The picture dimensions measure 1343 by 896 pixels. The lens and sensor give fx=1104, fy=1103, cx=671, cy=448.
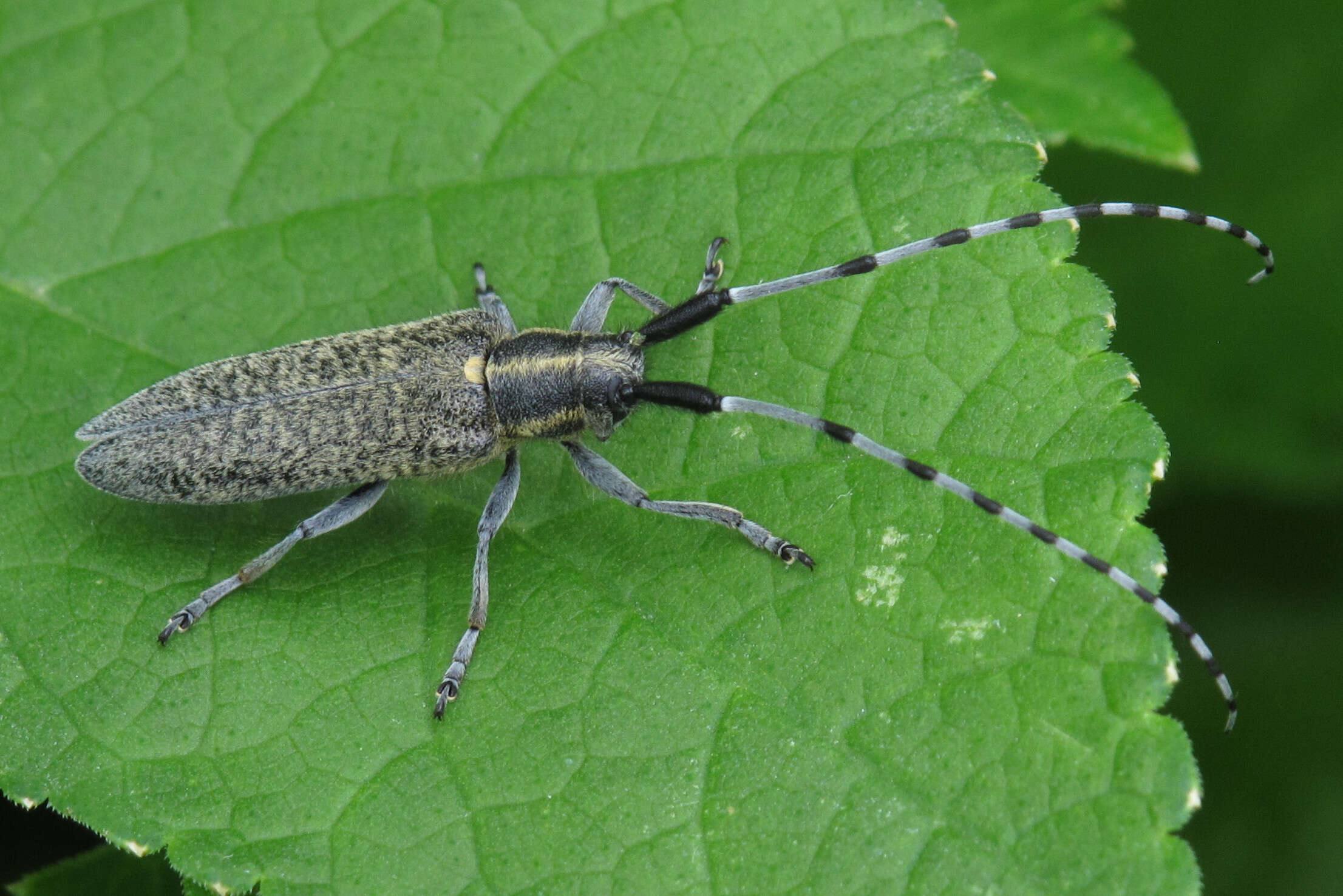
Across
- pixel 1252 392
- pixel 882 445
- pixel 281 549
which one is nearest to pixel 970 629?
pixel 882 445

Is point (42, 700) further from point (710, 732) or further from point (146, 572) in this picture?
point (710, 732)

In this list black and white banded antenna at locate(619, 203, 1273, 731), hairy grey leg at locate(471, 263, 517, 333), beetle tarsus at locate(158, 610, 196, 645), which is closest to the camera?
black and white banded antenna at locate(619, 203, 1273, 731)

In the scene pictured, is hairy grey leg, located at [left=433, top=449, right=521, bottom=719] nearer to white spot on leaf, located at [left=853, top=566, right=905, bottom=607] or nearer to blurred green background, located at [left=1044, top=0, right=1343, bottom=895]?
white spot on leaf, located at [left=853, top=566, right=905, bottom=607]

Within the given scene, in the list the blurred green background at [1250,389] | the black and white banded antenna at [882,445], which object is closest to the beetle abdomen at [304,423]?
the black and white banded antenna at [882,445]

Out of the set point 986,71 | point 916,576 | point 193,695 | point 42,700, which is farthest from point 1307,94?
point 42,700

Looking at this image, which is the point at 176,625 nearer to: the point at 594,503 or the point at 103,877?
the point at 103,877

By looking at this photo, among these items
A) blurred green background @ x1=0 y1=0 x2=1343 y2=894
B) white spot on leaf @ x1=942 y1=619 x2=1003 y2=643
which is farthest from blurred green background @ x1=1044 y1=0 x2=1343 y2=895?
white spot on leaf @ x1=942 y1=619 x2=1003 y2=643
